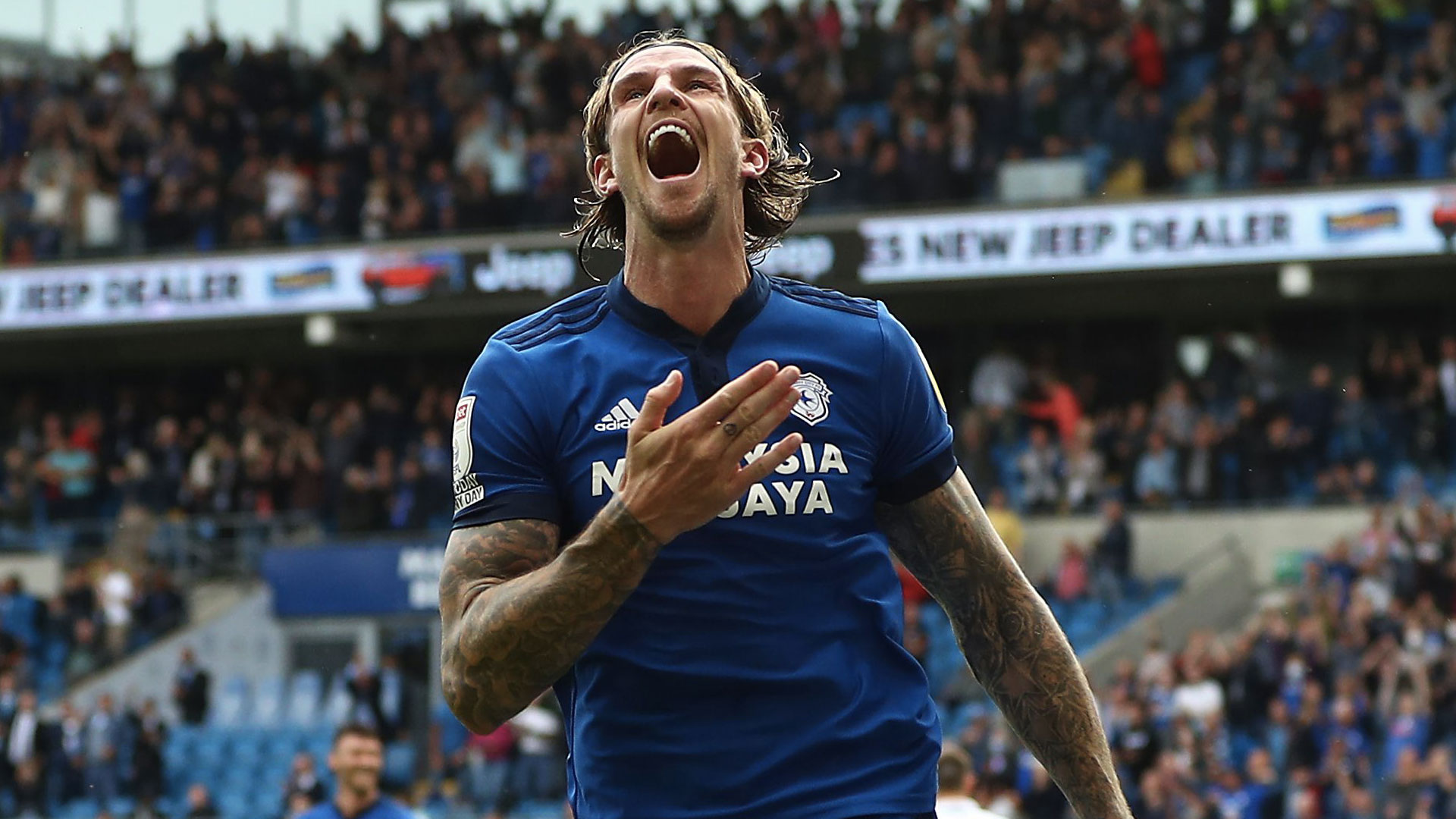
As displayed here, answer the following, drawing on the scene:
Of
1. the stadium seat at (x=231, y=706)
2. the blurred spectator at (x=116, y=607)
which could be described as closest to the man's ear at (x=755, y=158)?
the stadium seat at (x=231, y=706)

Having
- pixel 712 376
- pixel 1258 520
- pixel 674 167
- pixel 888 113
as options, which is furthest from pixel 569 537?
pixel 888 113

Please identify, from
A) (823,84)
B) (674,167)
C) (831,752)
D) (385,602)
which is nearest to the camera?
(831,752)

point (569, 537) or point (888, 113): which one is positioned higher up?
point (888, 113)

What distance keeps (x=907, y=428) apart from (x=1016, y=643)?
0.42 metres

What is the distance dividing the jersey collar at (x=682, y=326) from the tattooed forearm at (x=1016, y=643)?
1.31 ft

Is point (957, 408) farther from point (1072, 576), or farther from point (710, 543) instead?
point (710, 543)

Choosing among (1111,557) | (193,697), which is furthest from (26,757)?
(1111,557)

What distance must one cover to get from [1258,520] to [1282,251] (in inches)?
113

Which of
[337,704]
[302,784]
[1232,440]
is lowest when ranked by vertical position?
[302,784]

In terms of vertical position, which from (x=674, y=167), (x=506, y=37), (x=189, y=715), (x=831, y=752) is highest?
(x=506, y=37)

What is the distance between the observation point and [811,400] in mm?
3193

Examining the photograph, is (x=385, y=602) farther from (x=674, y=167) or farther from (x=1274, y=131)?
(x=674, y=167)

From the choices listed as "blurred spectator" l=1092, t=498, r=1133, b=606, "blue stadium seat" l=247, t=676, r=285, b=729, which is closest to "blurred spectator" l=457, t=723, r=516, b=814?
"blue stadium seat" l=247, t=676, r=285, b=729

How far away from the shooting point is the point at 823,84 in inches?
977
